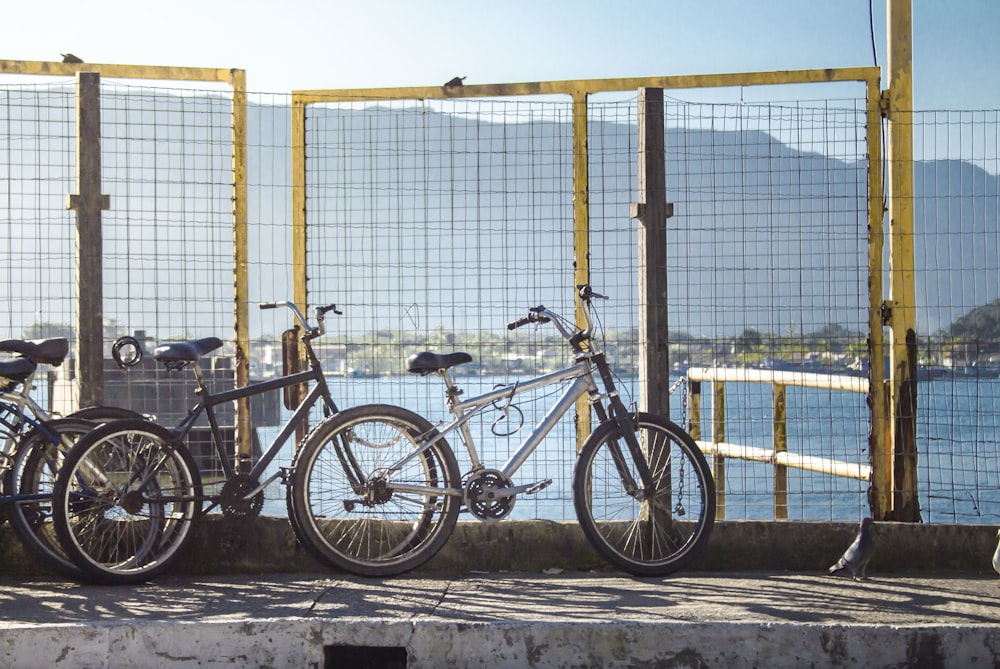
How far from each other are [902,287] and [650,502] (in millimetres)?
1913

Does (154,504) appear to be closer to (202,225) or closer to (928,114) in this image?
(202,225)

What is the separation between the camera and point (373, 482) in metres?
5.70

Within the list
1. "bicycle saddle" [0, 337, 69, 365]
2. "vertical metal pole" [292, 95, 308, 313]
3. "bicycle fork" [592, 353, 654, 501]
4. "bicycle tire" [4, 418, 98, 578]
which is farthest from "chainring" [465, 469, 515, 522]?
"bicycle saddle" [0, 337, 69, 365]

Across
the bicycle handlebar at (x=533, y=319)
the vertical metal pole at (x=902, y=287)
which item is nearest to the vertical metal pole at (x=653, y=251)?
the bicycle handlebar at (x=533, y=319)

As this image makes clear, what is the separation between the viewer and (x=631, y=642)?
4512 millimetres

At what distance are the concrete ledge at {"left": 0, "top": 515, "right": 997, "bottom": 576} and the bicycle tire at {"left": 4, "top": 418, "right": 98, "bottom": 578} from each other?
302 millimetres

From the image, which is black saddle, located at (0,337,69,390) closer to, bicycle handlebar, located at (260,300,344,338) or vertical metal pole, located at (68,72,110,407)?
vertical metal pole, located at (68,72,110,407)

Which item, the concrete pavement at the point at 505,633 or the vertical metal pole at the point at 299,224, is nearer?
the concrete pavement at the point at 505,633

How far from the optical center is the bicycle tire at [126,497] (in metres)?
5.48

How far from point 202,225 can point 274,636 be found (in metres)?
2.57

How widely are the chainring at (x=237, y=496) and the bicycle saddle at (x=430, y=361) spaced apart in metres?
1.01

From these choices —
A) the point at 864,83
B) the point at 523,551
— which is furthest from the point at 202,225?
the point at 864,83

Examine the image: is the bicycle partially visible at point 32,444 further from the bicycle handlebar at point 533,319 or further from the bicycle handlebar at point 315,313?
the bicycle handlebar at point 533,319

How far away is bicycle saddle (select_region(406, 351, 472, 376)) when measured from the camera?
568cm
